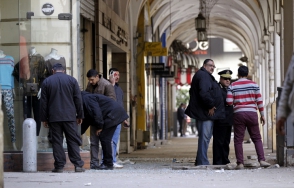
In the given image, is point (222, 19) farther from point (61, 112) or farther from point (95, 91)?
point (61, 112)

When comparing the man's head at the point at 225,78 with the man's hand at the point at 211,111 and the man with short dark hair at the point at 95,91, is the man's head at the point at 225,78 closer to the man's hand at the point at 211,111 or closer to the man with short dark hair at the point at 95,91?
the man's hand at the point at 211,111

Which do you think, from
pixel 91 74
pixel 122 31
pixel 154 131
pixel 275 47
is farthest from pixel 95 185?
pixel 154 131

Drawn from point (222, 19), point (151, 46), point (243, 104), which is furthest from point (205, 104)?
point (222, 19)

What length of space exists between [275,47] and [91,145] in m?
14.0

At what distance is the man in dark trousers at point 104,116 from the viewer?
1306 centimetres

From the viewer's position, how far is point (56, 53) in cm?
1359

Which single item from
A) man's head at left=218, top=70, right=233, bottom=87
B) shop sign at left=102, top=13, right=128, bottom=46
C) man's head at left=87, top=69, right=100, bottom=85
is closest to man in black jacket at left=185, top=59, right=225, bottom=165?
man's head at left=218, top=70, right=233, bottom=87

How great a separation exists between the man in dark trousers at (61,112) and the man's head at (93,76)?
0.94 meters

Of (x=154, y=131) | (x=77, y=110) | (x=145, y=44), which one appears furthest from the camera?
(x=154, y=131)

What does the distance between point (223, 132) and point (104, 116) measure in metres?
2.31

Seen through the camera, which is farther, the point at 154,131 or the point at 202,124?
the point at 154,131

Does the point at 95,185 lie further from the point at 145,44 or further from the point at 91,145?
the point at 145,44

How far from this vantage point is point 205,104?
1368cm

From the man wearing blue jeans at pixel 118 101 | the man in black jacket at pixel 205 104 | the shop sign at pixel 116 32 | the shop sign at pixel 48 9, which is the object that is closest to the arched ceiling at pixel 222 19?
the shop sign at pixel 116 32
